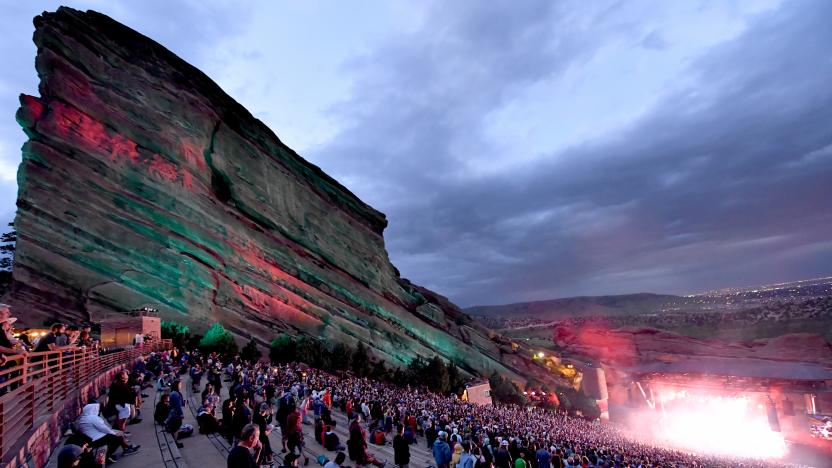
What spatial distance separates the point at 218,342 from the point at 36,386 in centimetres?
3013

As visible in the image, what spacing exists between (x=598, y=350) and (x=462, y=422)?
206 feet

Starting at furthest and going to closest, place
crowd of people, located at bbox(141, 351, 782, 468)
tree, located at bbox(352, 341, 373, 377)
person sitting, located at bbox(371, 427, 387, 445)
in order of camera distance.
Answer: tree, located at bbox(352, 341, 373, 377)
person sitting, located at bbox(371, 427, 387, 445)
crowd of people, located at bbox(141, 351, 782, 468)

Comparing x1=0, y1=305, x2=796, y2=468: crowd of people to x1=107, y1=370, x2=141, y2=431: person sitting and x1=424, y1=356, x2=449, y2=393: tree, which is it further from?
x1=424, y1=356, x2=449, y2=393: tree

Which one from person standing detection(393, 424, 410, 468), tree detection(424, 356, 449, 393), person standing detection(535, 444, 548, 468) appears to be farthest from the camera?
tree detection(424, 356, 449, 393)

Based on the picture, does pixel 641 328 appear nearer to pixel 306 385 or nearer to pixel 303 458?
pixel 306 385

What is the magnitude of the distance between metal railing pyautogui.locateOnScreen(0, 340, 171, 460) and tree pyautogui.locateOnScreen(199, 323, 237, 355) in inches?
856

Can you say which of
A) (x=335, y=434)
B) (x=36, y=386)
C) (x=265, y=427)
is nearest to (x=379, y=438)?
→ (x=335, y=434)

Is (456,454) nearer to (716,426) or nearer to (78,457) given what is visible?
(78,457)

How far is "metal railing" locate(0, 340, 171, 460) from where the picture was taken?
21.1 ft

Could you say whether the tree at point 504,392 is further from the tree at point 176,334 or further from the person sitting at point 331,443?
the person sitting at point 331,443

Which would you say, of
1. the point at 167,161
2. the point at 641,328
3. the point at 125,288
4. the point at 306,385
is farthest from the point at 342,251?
A: the point at 641,328

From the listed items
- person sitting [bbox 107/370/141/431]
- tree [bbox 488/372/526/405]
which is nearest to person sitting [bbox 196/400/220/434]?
person sitting [bbox 107/370/141/431]

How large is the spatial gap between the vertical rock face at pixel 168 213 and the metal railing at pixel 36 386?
27416mm

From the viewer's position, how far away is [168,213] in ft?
141
